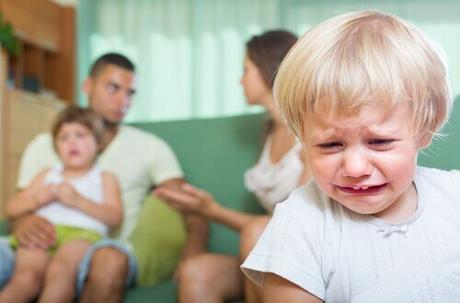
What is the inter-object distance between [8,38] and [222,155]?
2.16m

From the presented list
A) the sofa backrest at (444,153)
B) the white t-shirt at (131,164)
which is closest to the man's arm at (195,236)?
the white t-shirt at (131,164)

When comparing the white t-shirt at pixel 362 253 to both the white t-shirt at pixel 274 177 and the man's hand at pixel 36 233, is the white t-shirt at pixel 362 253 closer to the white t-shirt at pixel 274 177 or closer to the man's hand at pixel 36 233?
the white t-shirt at pixel 274 177

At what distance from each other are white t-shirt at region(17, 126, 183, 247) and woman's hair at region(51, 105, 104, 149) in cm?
6

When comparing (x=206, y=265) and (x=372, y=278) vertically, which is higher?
(x=372, y=278)

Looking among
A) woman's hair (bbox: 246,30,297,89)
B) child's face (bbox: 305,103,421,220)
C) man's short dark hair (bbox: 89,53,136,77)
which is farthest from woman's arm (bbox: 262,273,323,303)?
man's short dark hair (bbox: 89,53,136,77)

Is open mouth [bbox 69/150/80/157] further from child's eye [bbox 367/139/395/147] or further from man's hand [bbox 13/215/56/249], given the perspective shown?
child's eye [bbox 367/139/395/147]

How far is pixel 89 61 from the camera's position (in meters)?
4.51

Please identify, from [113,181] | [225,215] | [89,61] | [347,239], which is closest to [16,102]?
[89,61]

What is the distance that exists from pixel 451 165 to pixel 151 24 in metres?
3.32

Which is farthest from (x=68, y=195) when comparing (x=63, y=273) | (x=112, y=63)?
(x=112, y=63)

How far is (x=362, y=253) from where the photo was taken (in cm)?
90

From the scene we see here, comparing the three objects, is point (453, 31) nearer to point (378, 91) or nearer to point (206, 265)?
point (206, 265)

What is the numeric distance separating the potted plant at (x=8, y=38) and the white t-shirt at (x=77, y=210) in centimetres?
193

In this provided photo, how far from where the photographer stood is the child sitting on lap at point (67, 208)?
1.57 meters
